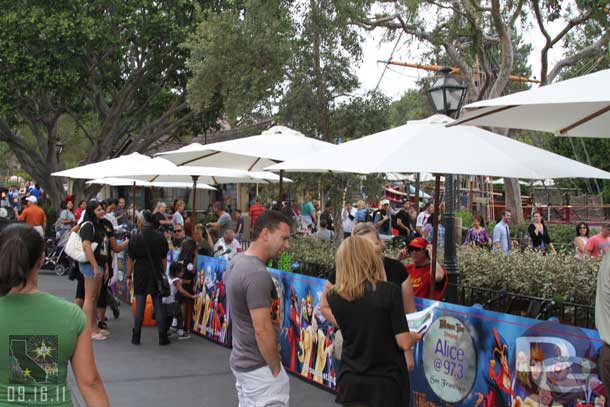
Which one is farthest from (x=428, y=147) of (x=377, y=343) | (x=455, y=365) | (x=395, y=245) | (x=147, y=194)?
(x=147, y=194)

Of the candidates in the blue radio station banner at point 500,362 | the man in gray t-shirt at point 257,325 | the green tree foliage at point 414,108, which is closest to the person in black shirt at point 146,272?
the blue radio station banner at point 500,362

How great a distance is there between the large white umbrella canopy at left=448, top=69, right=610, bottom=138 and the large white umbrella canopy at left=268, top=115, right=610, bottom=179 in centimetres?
35

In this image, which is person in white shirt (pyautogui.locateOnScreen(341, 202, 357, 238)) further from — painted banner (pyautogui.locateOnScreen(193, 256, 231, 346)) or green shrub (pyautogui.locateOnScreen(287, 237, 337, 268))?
painted banner (pyautogui.locateOnScreen(193, 256, 231, 346))

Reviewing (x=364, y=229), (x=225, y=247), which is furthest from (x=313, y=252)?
(x=364, y=229)

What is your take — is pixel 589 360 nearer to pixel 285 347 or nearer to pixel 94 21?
pixel 285 347

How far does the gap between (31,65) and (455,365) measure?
22.0m

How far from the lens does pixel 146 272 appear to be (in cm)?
999

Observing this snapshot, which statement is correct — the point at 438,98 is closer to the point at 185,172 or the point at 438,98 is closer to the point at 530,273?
the point at 530,273

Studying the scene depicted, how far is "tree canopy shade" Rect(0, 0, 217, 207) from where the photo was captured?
2452 cm

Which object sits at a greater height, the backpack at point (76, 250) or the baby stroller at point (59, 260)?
the backpack at point (76, 250)

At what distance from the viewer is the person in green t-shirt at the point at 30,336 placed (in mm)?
2854

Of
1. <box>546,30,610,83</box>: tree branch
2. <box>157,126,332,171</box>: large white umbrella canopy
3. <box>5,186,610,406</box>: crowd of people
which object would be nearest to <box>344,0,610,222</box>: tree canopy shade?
<box>546,30,610,83</box>: tree branch

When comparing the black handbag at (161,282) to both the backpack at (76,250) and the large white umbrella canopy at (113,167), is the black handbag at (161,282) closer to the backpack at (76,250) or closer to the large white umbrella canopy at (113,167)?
the backpack at (76,250)

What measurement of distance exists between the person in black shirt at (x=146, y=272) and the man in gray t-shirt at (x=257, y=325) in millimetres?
5742
